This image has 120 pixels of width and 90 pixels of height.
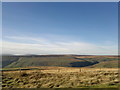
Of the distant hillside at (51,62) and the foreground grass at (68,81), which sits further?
the distant hillside at (51,62)

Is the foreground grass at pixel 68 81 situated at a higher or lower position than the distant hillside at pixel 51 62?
higher

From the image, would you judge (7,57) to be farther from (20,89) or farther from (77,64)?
(20,89)

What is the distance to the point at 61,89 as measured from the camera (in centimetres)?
832

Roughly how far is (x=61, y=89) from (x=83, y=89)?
127 centimetres

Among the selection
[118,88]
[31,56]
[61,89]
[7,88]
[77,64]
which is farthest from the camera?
[31,56]

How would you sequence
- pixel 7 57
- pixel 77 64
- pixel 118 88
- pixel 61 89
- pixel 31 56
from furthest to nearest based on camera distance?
pixel 31 56 < pixel 7 57 < pixel 77 64 < pixel 61 89 < pixel 118 88

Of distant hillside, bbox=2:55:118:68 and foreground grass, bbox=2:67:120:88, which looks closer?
foreground grass, bbox=2:67:120:88

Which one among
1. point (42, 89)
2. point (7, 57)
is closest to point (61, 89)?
point (42, 89)

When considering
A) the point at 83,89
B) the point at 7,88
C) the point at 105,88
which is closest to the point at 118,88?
the point at 105,88

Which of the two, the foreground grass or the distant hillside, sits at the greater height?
the foreground grass

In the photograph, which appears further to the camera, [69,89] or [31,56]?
[31,56]

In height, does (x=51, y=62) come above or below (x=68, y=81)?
below

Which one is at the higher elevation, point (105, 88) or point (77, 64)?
point (105, 88)

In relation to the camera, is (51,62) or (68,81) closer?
(68,81)
